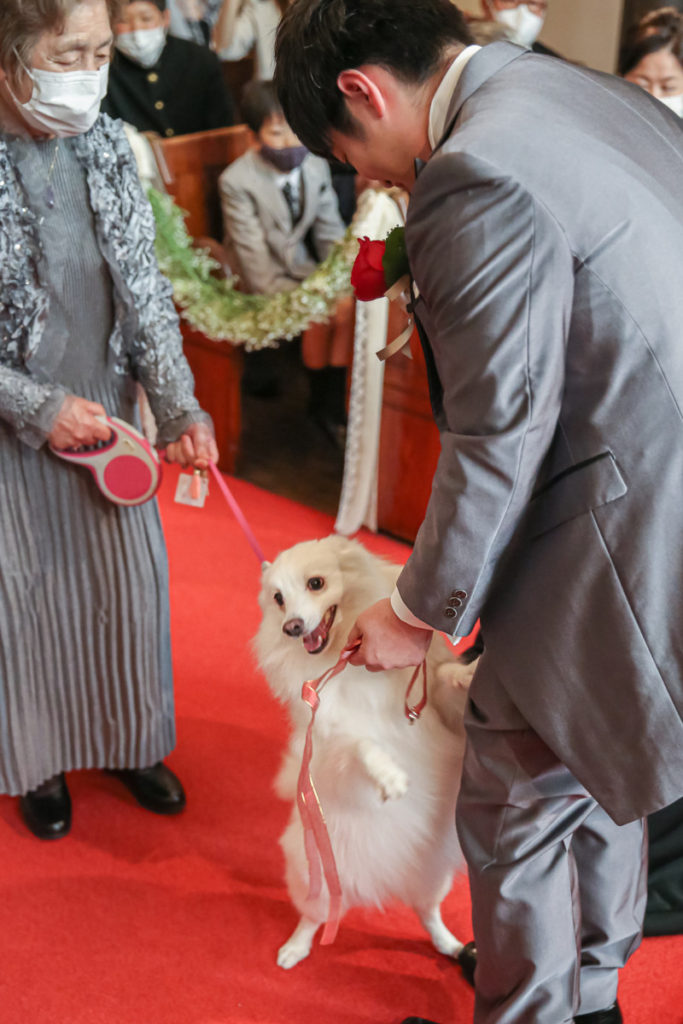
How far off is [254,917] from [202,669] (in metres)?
0.85

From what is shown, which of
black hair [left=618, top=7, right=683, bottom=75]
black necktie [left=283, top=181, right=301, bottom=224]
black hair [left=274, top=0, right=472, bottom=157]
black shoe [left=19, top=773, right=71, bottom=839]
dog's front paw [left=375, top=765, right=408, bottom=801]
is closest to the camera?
black hair [left=274, top=0, right=472, bottom=157]

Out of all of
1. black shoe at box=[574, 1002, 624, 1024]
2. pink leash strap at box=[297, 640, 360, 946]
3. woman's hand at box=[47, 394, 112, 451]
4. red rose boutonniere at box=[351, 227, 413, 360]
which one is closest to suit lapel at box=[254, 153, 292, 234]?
woman's hand at box=[47, 394, 112, 451]

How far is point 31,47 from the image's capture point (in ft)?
4.83

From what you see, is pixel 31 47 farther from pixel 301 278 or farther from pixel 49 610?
pixel 301 278

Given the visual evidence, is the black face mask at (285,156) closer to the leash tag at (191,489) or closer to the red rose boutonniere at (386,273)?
the leash tag at (191,489)

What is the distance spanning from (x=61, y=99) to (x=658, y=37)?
189 cm

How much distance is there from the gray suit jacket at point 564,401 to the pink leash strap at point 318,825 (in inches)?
13.0

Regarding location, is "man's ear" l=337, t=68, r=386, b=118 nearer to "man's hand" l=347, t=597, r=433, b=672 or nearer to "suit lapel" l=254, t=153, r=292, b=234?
"man's hand" l=347, t=597, r=433, b=672

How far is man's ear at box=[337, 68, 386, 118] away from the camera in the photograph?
110cm

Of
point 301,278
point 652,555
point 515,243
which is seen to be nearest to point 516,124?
point 515,243

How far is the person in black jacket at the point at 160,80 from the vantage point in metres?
3.87

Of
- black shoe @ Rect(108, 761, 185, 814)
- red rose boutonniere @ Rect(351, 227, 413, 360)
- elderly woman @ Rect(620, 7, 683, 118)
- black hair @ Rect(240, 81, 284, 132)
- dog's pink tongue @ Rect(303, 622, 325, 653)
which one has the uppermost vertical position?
elderly woman @ Rect(620, 7, 683, 118)

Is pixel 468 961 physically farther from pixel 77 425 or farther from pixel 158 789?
pixel 77 425

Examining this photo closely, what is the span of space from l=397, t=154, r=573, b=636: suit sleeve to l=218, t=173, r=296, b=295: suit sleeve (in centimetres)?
256
